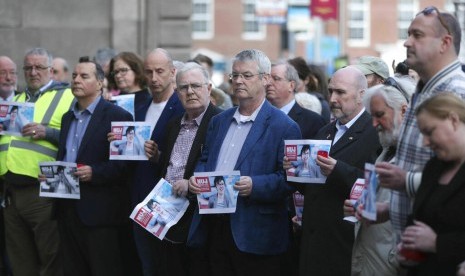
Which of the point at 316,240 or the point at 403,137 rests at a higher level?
the point at 403,137

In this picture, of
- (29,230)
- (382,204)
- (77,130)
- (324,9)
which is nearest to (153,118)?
(77,130)

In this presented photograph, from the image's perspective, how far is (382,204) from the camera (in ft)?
22.4

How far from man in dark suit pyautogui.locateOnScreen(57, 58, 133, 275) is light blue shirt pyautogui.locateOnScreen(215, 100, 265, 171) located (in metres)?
1.75

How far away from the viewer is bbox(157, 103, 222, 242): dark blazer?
9.60 meters

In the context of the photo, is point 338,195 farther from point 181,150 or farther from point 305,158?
point 181,150

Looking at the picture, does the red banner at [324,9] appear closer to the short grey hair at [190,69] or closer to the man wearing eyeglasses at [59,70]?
the man wearing eyeglasses at [59,70]

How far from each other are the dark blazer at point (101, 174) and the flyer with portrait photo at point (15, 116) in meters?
0.45

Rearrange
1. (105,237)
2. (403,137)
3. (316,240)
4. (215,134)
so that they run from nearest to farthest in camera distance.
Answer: (403,137), (316,240), (215,134), (105,237)

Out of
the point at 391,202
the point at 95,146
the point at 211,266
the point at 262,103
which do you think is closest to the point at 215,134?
the point at 262,103

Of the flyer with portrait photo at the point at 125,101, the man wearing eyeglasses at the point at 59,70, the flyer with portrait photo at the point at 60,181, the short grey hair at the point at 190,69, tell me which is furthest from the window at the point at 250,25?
the short grey hair at the point at 190,69

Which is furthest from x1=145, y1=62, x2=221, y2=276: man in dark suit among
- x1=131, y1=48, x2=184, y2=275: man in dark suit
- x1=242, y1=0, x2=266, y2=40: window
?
x1=242, y1=0, x2=266, y2=40: window

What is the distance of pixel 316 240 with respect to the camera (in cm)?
855

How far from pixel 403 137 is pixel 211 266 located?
283 centimetres

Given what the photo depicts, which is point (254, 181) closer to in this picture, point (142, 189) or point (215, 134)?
point (215, 134)
